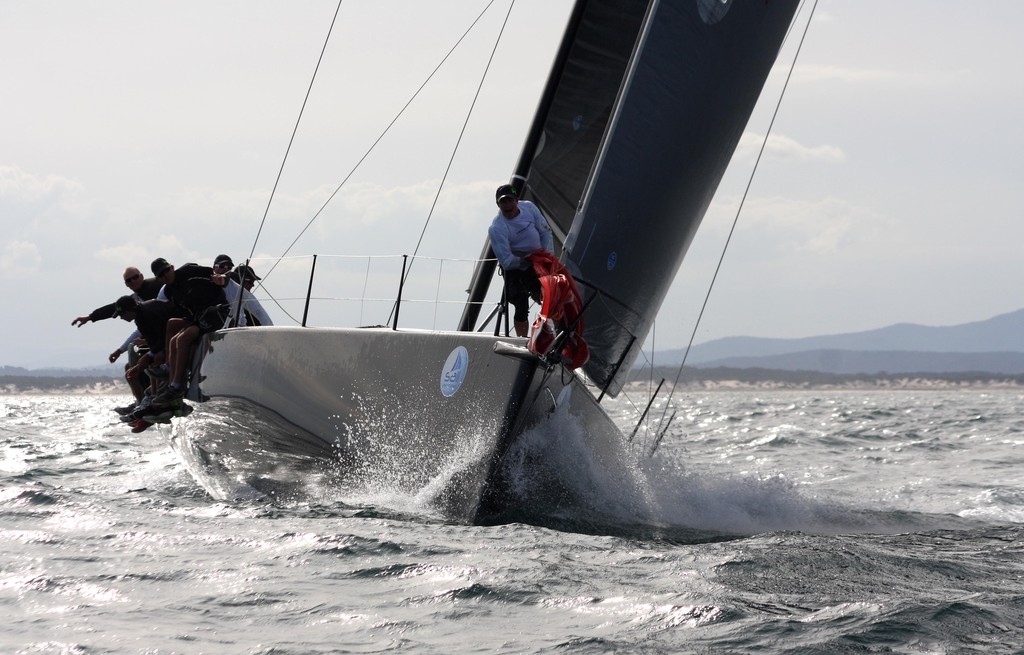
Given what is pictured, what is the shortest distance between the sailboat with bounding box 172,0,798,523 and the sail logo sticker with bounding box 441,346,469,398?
0.03ft

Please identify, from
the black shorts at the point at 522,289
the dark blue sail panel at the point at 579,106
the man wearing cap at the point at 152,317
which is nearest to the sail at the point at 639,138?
the dark blue sail panel at the point at 579,106

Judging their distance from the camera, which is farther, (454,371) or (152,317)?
(152,317)

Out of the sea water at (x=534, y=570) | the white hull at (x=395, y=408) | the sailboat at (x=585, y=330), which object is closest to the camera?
the sea water at (x=534, y=570)

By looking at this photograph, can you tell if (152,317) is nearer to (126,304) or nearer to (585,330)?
(126,304)

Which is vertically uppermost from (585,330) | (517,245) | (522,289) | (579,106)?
(579,106)

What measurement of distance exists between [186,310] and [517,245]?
3.04m

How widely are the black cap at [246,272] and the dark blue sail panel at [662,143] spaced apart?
7.90 ft

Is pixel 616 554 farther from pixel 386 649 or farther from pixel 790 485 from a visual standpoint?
pixel 790 485

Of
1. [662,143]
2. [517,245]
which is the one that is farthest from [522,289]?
[662,143]

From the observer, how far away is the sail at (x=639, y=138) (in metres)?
6.14

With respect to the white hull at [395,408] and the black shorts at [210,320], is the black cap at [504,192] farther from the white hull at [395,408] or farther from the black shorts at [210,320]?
the black shorts at [210,320]

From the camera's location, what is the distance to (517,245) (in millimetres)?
5590

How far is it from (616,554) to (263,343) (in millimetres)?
3088

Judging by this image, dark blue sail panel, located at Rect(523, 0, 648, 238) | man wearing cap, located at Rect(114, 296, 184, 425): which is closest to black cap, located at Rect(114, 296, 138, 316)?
man wearing cap, located at Rect(114, 296, 184, 425)
